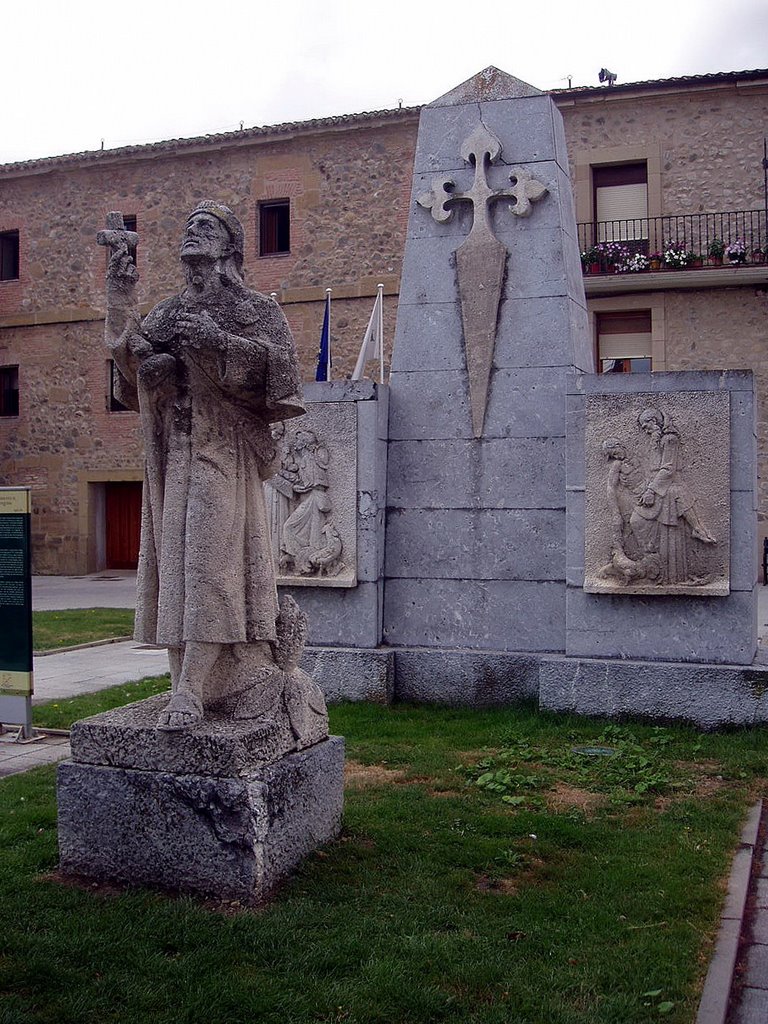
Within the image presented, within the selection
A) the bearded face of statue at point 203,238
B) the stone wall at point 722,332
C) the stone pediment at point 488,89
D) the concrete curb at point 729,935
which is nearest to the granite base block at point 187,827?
the concrete curb at point 729,935

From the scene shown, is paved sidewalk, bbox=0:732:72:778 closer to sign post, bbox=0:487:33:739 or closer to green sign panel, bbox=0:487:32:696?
sign post, bbox=0:487:33:739

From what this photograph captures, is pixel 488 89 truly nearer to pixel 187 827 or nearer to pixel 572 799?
pixel 572 799

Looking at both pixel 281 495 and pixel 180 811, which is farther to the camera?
pixel 281 495

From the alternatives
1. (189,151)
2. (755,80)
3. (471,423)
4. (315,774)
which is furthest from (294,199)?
(315,774)

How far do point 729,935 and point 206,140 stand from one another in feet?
74.2

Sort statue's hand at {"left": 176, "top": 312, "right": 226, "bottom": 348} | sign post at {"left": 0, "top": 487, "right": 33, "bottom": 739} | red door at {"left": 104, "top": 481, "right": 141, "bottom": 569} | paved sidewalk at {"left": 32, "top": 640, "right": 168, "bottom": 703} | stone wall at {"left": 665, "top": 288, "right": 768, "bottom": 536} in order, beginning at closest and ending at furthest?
1. statue's hand at {"left": 176, "top": 312, "right": 226, "bottom": 348}
2. sign post at {"left": 0, "top": 487, "right": 33, "bottom": 739}
3. paved sidewalk at {"left": 32, "top": 640, "right": 168, "bottom": 703}
4. stone wall at {"left": 665, "top": 288, "right": 768, "bottom": 536}
5. red door at {"left": 104, "top": 481, "right": 141, "bottom": 569}

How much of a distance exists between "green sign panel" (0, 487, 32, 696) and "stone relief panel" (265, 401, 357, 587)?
1.76m

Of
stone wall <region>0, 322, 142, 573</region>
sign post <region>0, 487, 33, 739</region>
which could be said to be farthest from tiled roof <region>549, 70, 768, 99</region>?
sign post <region>0, 487, 33, 739</region>

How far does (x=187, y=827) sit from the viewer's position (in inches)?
163

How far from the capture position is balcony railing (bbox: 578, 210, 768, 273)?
20625 mm

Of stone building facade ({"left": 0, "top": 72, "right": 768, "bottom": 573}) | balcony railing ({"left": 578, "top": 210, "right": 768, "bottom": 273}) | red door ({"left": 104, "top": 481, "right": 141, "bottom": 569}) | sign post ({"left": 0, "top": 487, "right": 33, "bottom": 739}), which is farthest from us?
red door ({"left": 104, "top": 481, "right": 141, "bottom": 569})

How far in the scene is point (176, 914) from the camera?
393cm

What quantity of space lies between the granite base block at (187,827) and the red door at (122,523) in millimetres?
21791

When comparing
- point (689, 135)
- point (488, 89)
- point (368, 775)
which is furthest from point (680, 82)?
point (368, 775)
